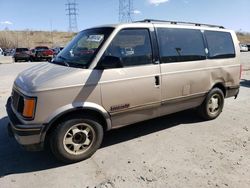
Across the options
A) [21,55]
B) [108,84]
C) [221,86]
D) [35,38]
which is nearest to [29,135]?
[108,84]

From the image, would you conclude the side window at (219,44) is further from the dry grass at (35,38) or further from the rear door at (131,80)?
the dry grass at (35,38)

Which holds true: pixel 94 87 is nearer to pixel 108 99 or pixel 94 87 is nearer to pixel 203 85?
pixel 108 99

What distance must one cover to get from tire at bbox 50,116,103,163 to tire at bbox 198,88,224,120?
8.52 ft

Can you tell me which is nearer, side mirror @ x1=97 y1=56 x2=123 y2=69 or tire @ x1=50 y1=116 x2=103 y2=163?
tire @ x1=50 y1=116 x2=103 y2=163

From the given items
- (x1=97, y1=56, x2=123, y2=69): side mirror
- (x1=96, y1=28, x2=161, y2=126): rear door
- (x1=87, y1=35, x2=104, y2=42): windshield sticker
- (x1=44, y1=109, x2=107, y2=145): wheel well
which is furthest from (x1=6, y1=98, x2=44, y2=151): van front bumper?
(x1=87, y1=35, x2=104, y2=42): windshield sticker

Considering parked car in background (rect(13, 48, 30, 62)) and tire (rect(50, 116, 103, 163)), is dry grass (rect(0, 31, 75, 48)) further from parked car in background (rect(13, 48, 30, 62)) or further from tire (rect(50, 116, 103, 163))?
tire (rect(50, 116, 103, 163))

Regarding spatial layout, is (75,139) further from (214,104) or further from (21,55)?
(21,55)

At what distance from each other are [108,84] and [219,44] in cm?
308

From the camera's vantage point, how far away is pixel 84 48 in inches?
171

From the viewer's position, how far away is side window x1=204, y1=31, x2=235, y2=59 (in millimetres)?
5492

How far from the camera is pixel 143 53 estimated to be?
4.38m

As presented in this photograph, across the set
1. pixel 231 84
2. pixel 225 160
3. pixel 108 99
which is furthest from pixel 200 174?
pixel 231 84

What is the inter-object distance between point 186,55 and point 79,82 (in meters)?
2.32

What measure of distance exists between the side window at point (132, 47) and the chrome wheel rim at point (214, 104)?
2.07 metres
